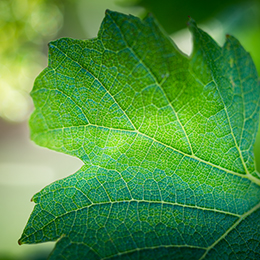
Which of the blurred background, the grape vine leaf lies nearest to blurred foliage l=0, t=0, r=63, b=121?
the blurred background

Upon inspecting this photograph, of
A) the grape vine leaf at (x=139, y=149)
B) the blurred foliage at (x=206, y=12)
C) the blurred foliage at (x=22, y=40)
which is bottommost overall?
the grape vine leaf at (x=139, y=149)

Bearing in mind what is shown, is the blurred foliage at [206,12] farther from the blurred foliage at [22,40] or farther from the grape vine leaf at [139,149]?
the blurred foliage at [22,40]

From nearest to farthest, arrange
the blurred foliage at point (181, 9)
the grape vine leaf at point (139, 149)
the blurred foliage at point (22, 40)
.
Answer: the grape vine leaf at point (139, 149)
the blurred foliage at point (181, 9)
the blurred foliage at point (22, 40)

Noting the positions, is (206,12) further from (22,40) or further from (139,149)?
(22,40)

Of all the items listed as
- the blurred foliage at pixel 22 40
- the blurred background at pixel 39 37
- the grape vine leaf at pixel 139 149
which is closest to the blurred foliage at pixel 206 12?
the blurred background at pixel 39 37

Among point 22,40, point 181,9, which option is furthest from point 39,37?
point 181,9
